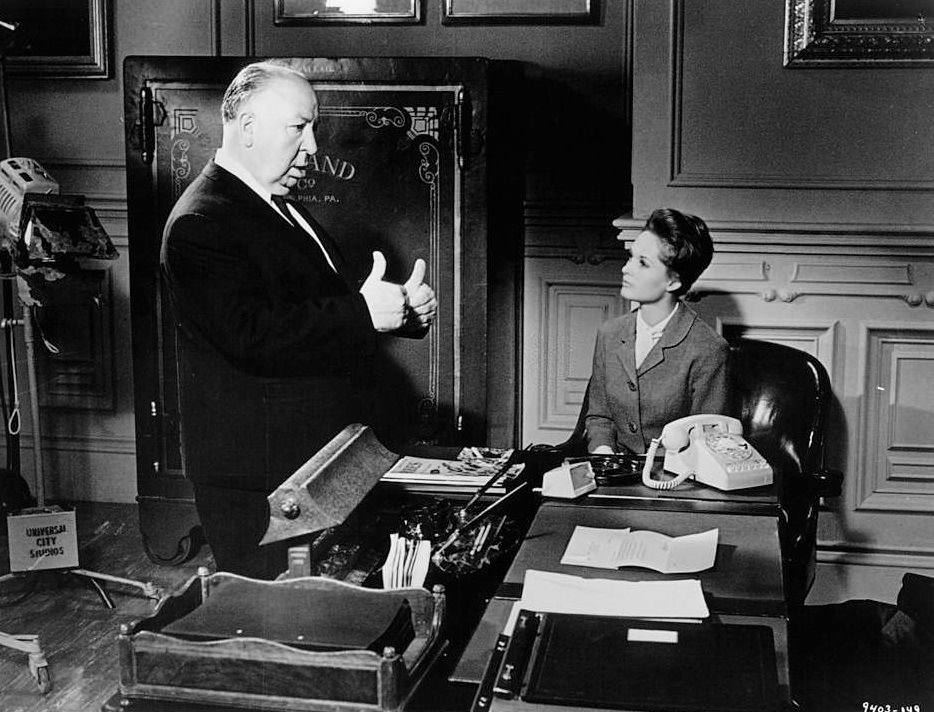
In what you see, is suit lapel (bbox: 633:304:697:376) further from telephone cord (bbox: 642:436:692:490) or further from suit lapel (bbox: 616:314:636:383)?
telephone cord (bbox: 642:436:692:490)

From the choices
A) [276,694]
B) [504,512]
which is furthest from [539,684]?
[504,512]

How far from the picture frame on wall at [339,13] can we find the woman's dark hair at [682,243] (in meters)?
1.18

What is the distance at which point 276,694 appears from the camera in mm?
1198

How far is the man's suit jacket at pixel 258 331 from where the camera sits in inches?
91.1

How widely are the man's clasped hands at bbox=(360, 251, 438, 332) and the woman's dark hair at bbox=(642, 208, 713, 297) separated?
0.61m

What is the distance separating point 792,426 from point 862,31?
40.0 inches

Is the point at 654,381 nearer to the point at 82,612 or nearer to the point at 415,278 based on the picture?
the point at 415,278

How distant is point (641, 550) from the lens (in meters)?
1.62

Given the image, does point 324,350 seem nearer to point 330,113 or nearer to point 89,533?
point 330,113

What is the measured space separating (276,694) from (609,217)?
2.48 meters

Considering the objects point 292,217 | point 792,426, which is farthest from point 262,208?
point 792,426

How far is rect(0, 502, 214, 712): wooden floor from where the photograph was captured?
250 cm

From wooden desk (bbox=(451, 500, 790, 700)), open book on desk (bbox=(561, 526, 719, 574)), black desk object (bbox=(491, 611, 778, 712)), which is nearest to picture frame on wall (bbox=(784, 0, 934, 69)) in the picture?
wooden desk (bbox=(451, 500, 790, 700))

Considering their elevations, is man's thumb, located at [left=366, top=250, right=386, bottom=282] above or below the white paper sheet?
above
